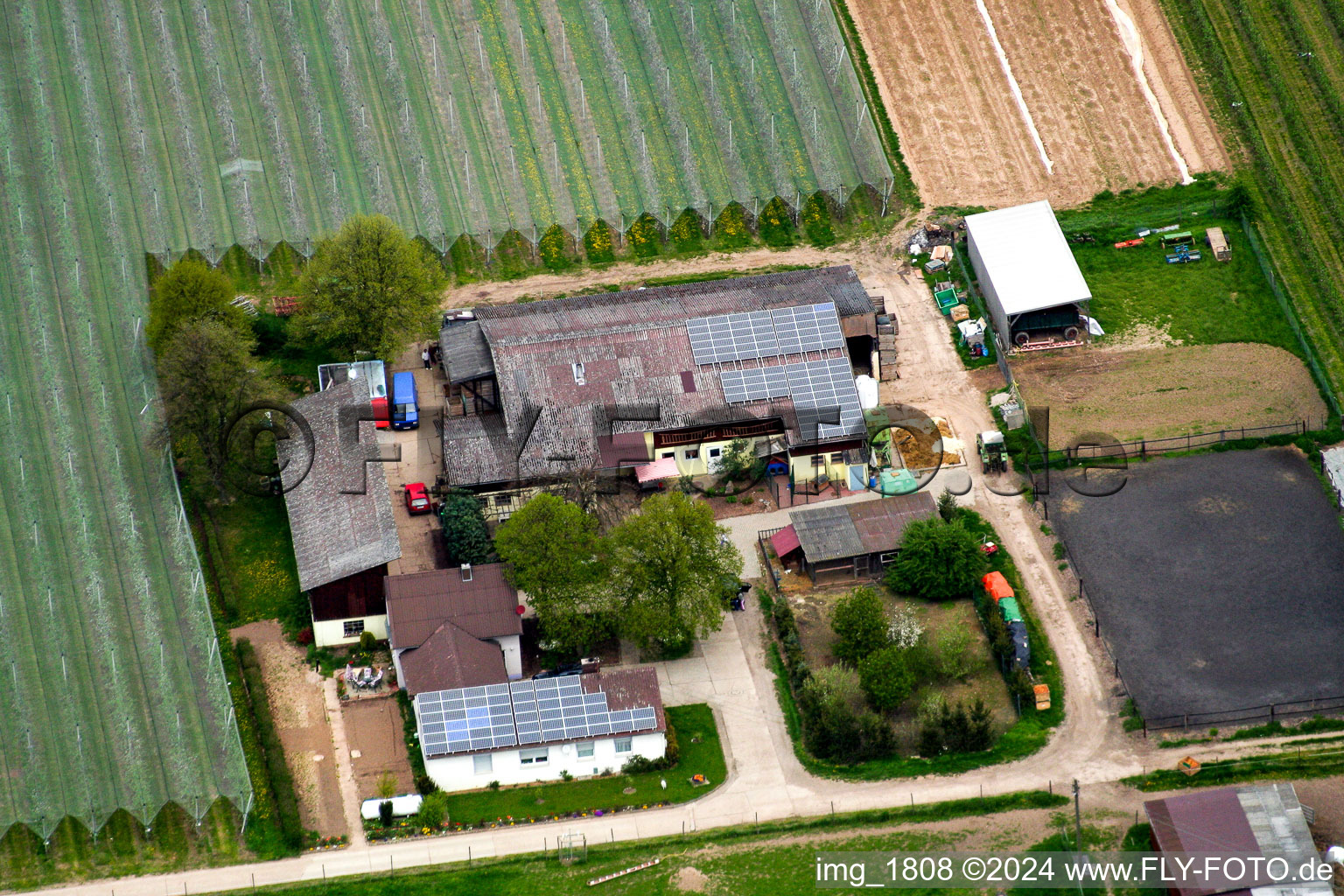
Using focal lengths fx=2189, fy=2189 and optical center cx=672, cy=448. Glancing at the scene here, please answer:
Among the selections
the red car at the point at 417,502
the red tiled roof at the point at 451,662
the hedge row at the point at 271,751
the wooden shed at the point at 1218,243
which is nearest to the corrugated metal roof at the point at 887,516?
the red tiled roof at the point at 451,662

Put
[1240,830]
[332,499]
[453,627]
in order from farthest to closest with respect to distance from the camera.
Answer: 1. [332,499]
2. [453,627]
3. [1240,830]

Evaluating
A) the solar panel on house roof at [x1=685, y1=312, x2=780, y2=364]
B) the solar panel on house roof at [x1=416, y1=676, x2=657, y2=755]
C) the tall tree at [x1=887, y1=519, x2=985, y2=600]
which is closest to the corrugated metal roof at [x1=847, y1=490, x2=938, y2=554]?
the tall tree at [x1=887, y1=519, x2=985, y2=600]

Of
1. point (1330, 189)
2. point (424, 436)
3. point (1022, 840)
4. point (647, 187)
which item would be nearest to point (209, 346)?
point (424, 436)

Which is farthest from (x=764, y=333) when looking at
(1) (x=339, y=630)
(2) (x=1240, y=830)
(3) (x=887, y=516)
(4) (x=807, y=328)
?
(2) (x=1240, y=830)

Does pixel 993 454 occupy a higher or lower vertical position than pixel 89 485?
lower

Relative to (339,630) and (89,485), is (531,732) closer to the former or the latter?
(339,630)

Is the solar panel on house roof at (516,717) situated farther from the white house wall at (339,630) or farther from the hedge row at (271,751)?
the white house wall at (339,630)
